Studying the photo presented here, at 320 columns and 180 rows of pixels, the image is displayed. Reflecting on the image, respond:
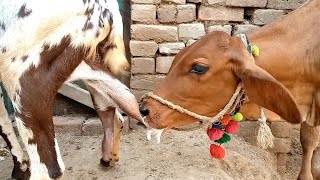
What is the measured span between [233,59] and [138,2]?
5.81 feet

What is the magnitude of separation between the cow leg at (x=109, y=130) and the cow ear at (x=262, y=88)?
128cm

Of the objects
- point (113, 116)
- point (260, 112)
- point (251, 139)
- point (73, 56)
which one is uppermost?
point (73, 56)

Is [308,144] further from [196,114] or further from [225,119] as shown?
[196,114]

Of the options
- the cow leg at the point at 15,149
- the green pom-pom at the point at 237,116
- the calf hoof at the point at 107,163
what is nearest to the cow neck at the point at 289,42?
the green pom-pom at the point at 237,116

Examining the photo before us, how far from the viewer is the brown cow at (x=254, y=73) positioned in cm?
311

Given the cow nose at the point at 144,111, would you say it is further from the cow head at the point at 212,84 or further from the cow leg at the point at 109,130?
the cow leg at the point at 109,130

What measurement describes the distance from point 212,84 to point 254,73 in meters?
0.29

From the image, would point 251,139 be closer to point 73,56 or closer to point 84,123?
point 84,123

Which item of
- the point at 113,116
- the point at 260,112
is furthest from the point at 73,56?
the point at 260,112

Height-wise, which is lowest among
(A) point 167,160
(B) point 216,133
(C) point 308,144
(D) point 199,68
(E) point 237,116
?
(A) point 167,160

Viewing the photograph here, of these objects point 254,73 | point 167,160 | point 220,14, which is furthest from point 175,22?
point 254,73

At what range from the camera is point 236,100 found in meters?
3.27

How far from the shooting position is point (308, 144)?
4.54 meters

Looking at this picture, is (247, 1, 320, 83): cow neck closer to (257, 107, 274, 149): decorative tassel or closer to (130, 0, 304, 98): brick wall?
(257, 107, 274, 149): decorative tassel
